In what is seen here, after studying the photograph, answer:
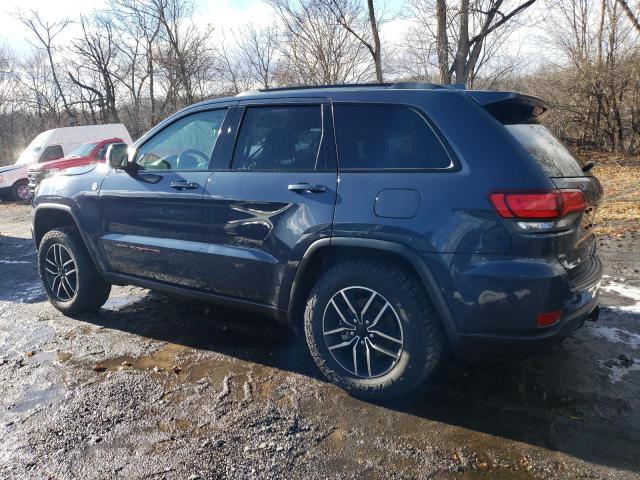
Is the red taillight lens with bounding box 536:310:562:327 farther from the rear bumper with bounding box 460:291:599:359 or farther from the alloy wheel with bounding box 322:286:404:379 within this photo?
the alloy wheel with bounding box 322:286:404:379

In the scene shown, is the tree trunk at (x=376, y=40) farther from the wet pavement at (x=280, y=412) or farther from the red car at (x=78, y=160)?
the wet pavement at (x=280, y=412)

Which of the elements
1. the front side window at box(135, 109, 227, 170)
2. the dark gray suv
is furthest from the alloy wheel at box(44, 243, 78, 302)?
the front side window at box(135, 109, 227, 170)

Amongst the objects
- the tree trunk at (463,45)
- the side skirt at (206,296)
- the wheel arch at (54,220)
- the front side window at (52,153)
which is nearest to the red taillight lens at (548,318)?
the side skirt at (206,296)

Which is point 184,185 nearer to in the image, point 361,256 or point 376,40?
point 361,256

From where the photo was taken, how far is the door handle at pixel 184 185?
11.2ft

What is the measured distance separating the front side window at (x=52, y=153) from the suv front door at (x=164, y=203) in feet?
42.3

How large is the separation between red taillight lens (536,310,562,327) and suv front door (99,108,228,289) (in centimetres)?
216

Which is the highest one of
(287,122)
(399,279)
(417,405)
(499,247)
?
(287,122)

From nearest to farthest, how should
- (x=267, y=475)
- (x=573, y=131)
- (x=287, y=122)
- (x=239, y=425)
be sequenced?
(x=267, y=475)
(x=239, y=425)
(x=287, y=122)
(x=573, y=131)

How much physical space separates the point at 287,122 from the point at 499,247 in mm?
1596

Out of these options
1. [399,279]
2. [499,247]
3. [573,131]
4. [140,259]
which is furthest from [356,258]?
[573,131]

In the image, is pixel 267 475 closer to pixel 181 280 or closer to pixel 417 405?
pixel 417 405

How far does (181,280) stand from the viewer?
360 centimetres

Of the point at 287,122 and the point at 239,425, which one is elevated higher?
the point at 287,122
